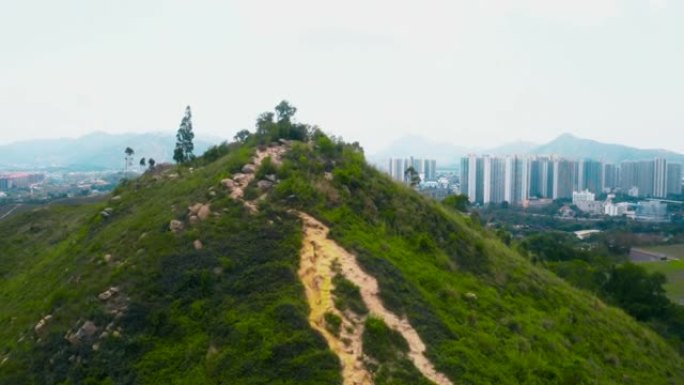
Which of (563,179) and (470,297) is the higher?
(470,297)

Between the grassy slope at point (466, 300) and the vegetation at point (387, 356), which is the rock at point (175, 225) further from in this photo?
the vegetation at point (387, 356)

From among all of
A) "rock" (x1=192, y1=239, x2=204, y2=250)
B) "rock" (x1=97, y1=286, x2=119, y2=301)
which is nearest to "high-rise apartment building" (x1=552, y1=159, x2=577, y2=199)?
"rock" (x1=192, y1=239, x2=204, y2=250)

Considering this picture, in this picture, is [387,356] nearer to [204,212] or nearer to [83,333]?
[83,333]

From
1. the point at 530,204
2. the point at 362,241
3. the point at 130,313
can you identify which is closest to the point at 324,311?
the point at 362,241

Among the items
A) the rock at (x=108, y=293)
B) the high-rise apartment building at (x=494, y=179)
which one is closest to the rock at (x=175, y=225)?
the rock at (x=108, y=293)

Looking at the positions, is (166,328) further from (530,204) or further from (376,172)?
(530,204)

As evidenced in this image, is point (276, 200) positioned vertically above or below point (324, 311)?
above

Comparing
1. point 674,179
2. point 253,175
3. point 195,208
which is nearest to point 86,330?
point 195,208
